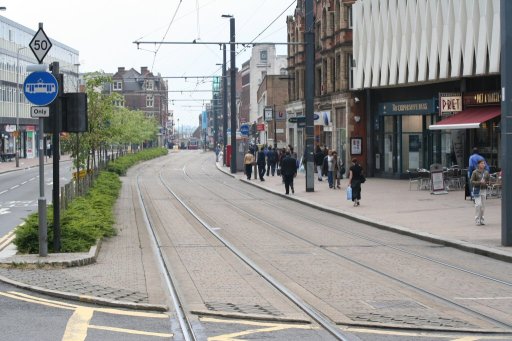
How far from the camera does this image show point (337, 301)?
11.3 metres

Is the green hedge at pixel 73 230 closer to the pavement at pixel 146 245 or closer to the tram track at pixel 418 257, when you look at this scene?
the pavement at pixel 146 245

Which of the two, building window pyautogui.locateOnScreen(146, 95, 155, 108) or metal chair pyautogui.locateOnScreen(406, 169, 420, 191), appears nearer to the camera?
metal chair pyautogui.locateOnScreen(406, 169, 420, 191)

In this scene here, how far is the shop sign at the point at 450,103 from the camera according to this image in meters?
36.2

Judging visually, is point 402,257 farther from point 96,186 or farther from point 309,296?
point 96,186

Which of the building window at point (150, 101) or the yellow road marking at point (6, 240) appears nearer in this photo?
the yellow road marking at point (6, 240)

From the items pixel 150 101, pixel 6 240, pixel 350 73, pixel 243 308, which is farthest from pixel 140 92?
pixel 243 308

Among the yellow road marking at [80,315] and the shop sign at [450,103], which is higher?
the shop sign at [450,103]

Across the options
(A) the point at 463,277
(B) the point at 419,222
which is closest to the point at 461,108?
(B) the point at 419,222

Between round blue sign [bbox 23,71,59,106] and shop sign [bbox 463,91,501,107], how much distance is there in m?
23.8

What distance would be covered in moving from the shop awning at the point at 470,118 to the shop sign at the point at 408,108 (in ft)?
15.1

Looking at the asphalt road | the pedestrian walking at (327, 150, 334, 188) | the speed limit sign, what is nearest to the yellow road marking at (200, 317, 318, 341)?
the speed limit sign

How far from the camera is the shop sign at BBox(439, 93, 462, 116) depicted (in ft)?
119

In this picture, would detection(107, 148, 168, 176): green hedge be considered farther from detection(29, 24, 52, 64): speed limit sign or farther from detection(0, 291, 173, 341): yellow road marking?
detection(0, 291, 173, 341): yellow road marking

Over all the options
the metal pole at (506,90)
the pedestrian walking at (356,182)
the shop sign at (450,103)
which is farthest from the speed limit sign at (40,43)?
the shop sign at (450,103)
